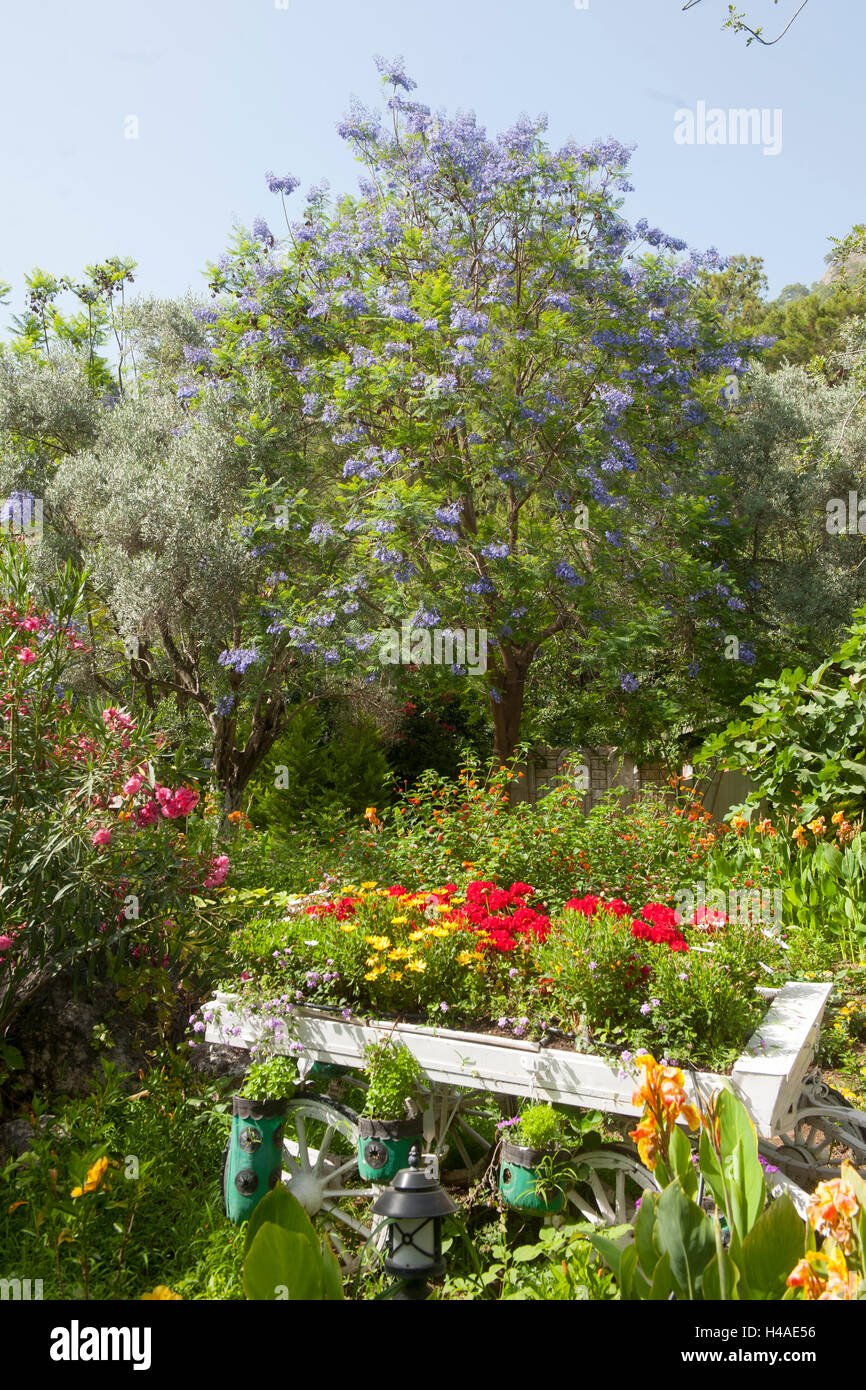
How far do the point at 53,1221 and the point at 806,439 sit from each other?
34.3 feet

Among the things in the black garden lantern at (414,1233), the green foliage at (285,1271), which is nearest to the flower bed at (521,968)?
the black garden lantern at (414,1233)

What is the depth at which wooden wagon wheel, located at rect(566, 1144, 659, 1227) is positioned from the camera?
3.29m

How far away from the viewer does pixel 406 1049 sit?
3500 mm

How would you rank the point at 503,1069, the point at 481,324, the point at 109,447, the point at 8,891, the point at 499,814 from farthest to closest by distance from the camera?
the point at 109,447, the point at 481,324, the point at 499,814, the point at 8,891, the point at 503,1069

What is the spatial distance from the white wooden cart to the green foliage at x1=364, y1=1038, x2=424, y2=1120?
42mm

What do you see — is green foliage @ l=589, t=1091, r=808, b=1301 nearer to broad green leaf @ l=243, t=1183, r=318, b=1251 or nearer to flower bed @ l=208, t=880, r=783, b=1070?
broad green leaf @ l=243, t=1183, r=318, b=1251

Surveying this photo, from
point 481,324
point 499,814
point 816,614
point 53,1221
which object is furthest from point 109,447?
point 53,1221

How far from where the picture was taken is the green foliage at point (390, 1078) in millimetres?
3365

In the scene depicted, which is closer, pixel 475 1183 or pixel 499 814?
pixel 475 1183

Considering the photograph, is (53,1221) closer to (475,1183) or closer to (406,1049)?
(406,1049)

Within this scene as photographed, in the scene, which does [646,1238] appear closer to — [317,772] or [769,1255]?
[769,1255]

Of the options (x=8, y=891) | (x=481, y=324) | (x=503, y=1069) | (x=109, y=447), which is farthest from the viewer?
(x=109, y=447)

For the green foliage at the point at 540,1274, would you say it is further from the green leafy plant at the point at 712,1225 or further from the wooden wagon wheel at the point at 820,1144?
the wooden wagon wheel at the point at 820,1144

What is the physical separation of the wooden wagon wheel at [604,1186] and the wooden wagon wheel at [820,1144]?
43 cm
